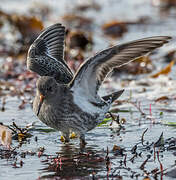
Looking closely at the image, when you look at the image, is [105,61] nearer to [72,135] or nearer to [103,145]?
[103,145]

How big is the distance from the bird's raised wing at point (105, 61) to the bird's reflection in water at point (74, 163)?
67cm

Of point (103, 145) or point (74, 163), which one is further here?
point (103, 145)

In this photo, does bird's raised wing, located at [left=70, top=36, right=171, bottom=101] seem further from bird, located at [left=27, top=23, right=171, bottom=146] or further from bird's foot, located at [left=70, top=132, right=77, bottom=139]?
bird's foot, located at [left=70, top=132, right=77, bottom=139]

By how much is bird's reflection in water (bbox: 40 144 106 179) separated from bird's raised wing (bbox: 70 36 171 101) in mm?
667

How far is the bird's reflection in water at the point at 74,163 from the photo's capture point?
479 cm

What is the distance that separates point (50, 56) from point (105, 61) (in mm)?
1691

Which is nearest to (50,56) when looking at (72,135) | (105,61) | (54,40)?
(54,40)

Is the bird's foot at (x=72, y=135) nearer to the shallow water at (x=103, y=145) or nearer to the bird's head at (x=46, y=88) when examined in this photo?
the shallow water at (x=103, y=145)

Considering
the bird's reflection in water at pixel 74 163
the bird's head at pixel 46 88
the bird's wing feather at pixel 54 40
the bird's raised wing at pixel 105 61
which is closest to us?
the bird's reflection in water at pixel 74 163

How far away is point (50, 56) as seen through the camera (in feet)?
22.6

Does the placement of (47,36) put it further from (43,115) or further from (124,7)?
(124,7)

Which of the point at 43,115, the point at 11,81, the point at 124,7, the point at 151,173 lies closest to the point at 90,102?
the point at 43,115

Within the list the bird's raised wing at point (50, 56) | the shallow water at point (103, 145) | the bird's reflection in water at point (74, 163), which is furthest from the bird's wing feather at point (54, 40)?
the bird's reflection in water at point (74, 163)

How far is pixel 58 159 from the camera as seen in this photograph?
495 cm
